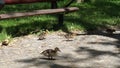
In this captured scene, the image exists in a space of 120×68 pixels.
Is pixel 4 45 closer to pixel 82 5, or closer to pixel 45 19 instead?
pixel 45 19

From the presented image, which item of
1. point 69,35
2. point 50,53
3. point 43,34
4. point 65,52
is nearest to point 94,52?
point 65,52

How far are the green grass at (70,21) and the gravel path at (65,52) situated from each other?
426 millimetres

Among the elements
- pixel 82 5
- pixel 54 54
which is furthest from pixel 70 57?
pixel 82 5

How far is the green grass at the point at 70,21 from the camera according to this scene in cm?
830

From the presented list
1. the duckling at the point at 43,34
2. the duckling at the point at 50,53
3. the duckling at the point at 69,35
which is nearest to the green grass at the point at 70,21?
the duckling at the point at 43,34

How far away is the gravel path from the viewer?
6.20m

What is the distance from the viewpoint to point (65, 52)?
6930mm

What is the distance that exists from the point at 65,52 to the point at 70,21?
2351 mm

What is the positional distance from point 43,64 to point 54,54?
0.29 metres

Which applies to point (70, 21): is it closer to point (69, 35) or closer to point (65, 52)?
point (69, 35)

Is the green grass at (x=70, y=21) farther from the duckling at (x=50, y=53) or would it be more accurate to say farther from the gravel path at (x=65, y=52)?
the duckling at (x=50, y=53)

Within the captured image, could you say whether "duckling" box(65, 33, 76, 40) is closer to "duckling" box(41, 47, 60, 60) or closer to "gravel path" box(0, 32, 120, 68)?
"gravel path" box(0, 32, 120, 68)

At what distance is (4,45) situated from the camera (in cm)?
726

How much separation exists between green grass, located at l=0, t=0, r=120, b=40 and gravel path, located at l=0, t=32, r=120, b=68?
426 mm
